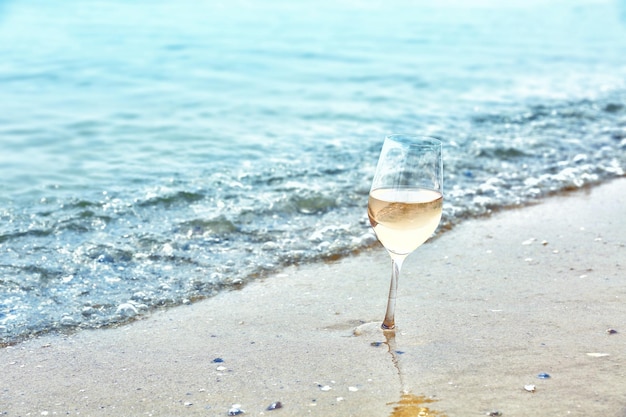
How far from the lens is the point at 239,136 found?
7.53 m

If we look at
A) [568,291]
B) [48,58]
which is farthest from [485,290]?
[48,58]

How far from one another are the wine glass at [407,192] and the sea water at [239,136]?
1.44 metres

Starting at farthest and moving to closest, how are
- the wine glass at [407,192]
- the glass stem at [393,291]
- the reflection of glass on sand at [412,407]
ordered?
the glass stem at [393,291], the wine glass at [407,192], the reflection of glass on sand at [412,407]

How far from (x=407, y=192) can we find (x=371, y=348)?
2.42 feet

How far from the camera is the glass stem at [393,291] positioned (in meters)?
3.20

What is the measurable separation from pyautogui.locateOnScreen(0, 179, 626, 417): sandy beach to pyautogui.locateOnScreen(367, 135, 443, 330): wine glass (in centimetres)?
55

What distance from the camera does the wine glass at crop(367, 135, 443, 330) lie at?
2.93m

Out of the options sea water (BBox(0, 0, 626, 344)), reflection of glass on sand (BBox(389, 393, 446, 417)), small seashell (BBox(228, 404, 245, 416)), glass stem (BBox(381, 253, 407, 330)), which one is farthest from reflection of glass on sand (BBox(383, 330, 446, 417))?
sea water (BBox(0, 0, 626, 344))

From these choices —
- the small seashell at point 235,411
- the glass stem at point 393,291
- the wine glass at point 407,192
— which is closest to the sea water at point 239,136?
the glass stem at point 393,291

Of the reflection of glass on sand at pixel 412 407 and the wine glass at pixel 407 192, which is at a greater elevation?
the wine glass at pixel 407 192

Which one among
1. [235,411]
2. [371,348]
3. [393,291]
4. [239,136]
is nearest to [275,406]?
[235,411]

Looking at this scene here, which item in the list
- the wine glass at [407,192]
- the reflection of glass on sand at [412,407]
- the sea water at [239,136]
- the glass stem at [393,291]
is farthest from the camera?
the sea water at [239,136]

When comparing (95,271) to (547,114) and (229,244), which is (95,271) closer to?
(229,244)

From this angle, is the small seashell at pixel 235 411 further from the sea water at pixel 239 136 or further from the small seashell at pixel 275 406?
the sea water at pixel 239 136
